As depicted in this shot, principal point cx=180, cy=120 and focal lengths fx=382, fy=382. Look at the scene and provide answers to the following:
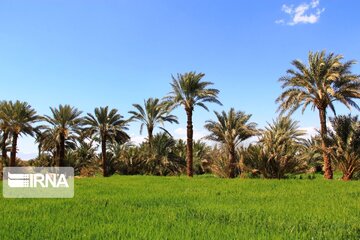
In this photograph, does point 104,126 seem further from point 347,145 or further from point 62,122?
point 347,145

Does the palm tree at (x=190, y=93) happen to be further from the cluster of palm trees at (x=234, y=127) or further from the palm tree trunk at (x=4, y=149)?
the palm tree trunk at (x=4, y=149)

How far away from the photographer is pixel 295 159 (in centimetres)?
2581

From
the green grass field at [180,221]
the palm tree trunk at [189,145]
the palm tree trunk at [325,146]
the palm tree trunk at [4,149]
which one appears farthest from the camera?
the palm tree trunk at [4,149]

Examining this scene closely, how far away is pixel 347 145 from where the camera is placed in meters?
24.0

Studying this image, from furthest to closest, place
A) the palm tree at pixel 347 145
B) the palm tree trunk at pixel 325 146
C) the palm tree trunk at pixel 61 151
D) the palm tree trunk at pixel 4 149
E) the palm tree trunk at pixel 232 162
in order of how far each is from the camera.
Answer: the palm tree trunk at pixel 61 151
the palm tree trunk at pixel 4 149
the palm tree trunk at pixel 232 162
the palm tree trunk at pixel 325 146
the palm tree at pixel 347 145

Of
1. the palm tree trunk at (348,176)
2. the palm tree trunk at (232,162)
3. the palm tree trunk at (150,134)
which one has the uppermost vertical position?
the palm tree trunk at (150,134)

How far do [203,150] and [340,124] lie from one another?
2519cm

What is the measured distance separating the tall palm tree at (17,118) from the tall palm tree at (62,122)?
1.76 m

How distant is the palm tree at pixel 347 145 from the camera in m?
23.7

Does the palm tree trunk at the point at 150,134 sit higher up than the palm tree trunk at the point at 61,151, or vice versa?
the palm tree trunk at the point at 150,134

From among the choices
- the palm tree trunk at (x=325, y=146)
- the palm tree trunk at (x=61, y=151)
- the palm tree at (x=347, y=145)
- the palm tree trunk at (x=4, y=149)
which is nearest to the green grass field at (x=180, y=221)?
the palm tree at (x=347, y=145)

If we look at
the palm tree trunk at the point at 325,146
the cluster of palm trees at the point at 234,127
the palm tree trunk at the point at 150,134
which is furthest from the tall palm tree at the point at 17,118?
the palm tree trunk at the point at 325,146

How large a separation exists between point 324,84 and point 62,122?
23.9m

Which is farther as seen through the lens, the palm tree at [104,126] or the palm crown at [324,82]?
the palm tree at [104,126]
